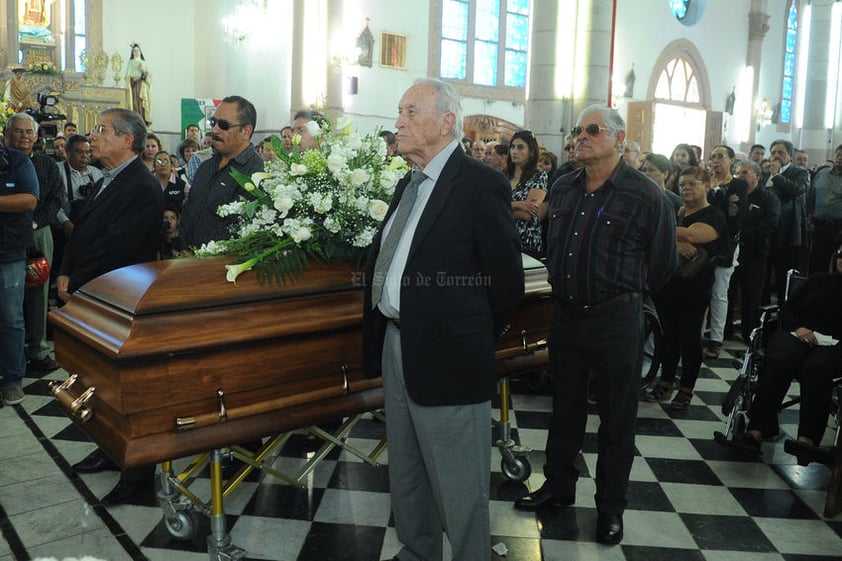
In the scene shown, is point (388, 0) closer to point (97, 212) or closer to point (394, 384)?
point (97, 212)

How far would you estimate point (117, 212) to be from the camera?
3.43m

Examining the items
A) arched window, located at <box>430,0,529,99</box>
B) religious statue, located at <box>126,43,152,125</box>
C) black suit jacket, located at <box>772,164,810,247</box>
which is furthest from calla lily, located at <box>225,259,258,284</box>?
arched window, located at <box>430,0,529,99</box>

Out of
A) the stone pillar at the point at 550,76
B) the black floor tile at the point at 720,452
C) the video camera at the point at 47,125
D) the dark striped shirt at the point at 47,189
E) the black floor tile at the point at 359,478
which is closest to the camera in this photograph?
the black floor tile at the point at 359,478

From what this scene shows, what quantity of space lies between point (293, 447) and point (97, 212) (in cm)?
152

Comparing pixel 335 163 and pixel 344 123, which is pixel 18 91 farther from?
pixel 335 163

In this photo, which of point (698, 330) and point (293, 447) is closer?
point (293, 447)

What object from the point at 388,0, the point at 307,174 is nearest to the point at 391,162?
the point at 307,174

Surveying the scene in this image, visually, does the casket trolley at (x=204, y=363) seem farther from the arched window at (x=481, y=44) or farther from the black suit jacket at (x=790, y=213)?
the arched window at (x=481, y=44)

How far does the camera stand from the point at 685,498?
3.43 meters

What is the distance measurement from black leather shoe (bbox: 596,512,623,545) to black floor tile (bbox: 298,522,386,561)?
2.81ft

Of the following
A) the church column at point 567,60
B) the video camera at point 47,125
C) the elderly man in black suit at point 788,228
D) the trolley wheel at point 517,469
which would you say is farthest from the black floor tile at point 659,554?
the church column at point 567,60

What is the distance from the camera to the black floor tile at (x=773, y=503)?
3.29 metres

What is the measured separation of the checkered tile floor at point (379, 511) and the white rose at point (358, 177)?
1393 millimetres

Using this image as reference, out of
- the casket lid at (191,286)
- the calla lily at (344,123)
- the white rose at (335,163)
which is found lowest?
the casket lid at (191,286)
